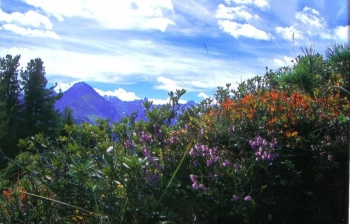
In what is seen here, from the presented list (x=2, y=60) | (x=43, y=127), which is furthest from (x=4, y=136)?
(x=2, y=60)

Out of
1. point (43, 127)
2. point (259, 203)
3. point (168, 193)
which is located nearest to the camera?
point (168, 193)

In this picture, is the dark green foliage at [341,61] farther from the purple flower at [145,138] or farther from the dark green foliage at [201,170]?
the purple flower at [145,138]

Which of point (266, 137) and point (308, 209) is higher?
point (266, 137)

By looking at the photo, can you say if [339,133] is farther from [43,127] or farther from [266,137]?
[43,127]

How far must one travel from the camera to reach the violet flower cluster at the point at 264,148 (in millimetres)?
2836

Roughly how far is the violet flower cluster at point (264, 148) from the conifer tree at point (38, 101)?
113ft

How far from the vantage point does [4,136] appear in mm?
32938

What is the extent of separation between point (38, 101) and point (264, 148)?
3862 cm

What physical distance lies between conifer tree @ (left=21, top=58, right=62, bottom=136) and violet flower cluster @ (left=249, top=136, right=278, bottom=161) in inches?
1362

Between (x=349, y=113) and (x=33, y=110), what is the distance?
124ft

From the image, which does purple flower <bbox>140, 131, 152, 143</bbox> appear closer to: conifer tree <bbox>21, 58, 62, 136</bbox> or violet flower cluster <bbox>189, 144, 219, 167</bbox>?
violet flower cluster <bbox>189, 144, 219, 167</bbox>

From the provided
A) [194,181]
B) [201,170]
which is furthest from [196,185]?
[201,170]

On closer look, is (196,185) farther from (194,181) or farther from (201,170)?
(201,170)

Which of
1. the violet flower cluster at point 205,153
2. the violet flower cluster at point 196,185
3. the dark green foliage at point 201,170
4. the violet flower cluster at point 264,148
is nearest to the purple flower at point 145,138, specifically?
the dark green foliage at point 201,170
